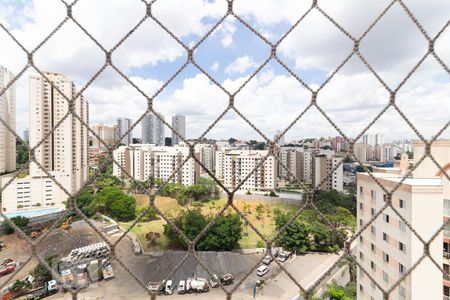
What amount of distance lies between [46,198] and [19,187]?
0.83 meters

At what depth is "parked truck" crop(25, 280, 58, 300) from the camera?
5785 millimetres

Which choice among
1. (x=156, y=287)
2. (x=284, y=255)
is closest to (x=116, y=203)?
(x=284, y=255)

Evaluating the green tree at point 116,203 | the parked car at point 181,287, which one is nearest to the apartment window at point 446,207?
the parked car at point 181,287

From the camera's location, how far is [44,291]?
591cm

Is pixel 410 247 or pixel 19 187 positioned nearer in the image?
pixel 410 247

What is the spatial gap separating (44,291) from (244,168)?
6114 mm

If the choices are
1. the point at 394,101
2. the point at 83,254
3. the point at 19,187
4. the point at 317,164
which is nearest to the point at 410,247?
the point at 394,101

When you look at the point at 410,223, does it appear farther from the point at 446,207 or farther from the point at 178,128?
the point at 178,128

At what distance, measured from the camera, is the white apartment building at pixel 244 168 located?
821cm

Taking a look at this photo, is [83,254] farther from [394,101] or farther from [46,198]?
[394,101]

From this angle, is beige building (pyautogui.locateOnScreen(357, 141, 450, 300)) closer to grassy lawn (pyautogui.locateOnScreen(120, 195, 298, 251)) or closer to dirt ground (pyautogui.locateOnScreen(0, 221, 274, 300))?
dirt ground (pyautogui.locateOnScreen(0, 221, 274, 300))

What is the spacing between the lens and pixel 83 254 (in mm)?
6621

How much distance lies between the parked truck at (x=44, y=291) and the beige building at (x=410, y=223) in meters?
6.31

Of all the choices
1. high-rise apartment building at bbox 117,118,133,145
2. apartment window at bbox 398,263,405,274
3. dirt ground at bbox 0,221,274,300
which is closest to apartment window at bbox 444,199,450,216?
apartment window at bbox 398,263,405,274
